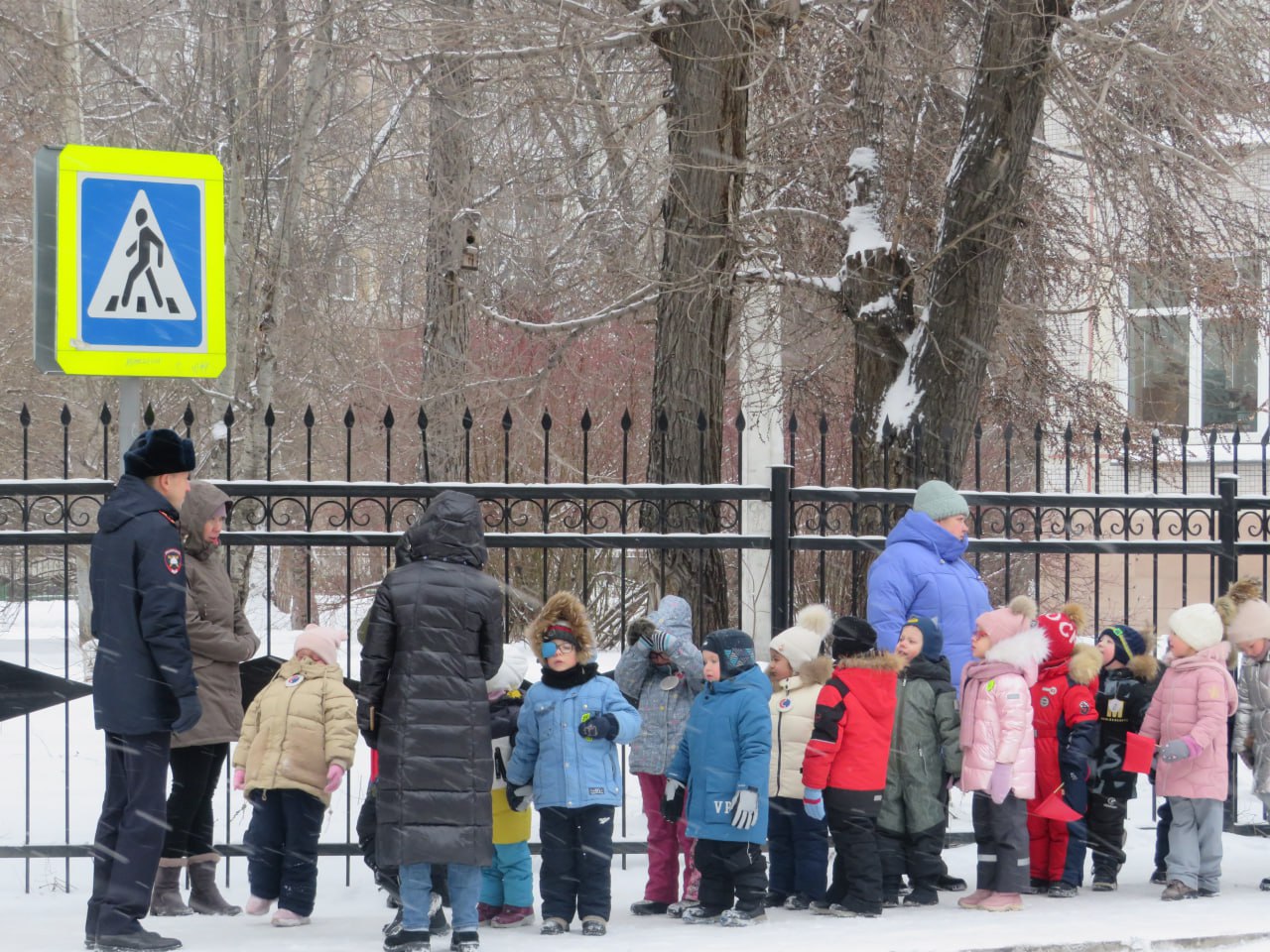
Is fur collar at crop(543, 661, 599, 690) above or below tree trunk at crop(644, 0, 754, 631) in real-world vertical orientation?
below

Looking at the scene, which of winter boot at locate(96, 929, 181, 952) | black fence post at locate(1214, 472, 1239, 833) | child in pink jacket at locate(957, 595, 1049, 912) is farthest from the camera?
black fence post at locate(1214, 472, 1239, 833)

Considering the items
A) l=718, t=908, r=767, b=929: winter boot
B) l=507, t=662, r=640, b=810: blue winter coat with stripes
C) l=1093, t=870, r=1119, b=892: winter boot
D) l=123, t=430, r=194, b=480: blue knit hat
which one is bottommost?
l=1093, t=870, r=1119, b=892: winter boot

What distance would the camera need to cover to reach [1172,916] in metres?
6.08

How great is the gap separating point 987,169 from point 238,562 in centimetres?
679

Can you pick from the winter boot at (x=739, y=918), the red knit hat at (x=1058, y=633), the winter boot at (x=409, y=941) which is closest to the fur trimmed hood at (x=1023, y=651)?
the red knit hat at (x=1058, y=633)

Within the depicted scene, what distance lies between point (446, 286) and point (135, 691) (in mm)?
8026

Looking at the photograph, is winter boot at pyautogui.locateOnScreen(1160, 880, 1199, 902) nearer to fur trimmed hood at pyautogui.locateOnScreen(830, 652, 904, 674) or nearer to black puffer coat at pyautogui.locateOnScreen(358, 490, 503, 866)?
fur trimmed hood at pyautogui.locateOnScreen(830, 652, 904, 674)

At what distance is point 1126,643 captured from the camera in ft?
22.3

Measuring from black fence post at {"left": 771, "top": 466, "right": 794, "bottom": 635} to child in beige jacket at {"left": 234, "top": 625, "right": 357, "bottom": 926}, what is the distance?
2045 millimetres

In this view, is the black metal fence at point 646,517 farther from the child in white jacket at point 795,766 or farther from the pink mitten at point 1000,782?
the pink mitten at point 1000,782

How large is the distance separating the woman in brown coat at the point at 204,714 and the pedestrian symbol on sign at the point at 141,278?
774 mm

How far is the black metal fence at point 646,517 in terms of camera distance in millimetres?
6480

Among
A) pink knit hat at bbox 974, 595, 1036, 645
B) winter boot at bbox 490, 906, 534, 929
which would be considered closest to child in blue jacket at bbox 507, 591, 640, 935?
winter boot at bbox 490, 906, 534, 929

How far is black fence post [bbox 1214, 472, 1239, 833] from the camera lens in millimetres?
7531
